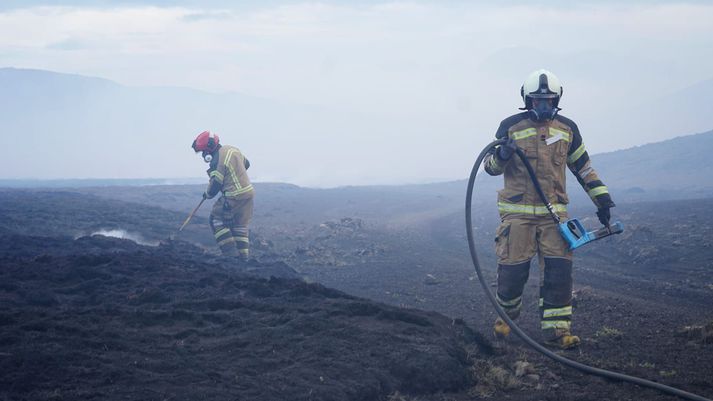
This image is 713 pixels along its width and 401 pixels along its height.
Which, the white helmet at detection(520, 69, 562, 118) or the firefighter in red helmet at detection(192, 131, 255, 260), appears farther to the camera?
the firefighter in red helmet at detection(192, 131, 255, 260)

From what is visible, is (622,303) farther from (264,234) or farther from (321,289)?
(264,234)

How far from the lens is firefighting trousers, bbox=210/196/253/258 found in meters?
13.3

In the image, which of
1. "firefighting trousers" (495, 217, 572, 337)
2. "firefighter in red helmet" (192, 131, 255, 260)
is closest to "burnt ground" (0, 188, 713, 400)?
"firefighting trousers" (495, 217, 572, 337)

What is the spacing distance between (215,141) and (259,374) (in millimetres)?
8787

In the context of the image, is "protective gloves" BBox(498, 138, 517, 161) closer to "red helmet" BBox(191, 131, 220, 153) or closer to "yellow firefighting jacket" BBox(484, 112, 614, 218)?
"yellow firefighting jacket" BBox(484, 112, 614, 218)

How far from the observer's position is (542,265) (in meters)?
6.95

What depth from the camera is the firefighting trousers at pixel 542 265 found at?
6723mm

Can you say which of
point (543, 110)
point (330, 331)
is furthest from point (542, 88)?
point (330, 331)

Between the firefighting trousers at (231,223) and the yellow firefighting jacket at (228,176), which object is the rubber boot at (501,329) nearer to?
the firefighting trousers at (231,223)

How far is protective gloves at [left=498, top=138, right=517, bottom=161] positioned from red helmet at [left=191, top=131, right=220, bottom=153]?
773 centimetres

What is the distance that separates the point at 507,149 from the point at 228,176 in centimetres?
773

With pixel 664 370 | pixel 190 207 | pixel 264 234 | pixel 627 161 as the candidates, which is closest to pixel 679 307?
pixel 664 370

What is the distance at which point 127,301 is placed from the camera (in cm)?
738

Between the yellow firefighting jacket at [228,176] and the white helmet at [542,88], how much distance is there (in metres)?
7.50
